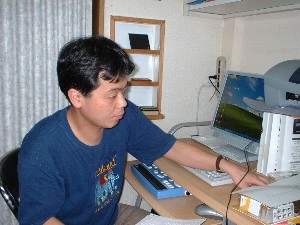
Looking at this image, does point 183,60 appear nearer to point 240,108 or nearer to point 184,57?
point 184,57

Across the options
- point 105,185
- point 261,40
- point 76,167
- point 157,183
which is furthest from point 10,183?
point 261,40

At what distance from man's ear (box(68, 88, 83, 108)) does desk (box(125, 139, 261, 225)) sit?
555 mm

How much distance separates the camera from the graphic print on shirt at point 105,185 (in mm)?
1164

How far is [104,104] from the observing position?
104 centimetres

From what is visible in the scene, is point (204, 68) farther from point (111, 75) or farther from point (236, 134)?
point (111, 75)

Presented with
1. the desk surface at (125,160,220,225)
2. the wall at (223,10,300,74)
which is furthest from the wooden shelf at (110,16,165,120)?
the desk surface at (125,160,220,225)

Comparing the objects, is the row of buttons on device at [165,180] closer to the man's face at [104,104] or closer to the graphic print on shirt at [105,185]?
the graphic print on shirt at [105,185]

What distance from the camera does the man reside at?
95 cm

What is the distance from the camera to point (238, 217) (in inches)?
36.4

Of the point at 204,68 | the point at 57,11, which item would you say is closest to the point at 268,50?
the point at 204,68

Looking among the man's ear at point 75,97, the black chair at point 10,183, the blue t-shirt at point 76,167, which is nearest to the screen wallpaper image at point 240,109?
the blue t-shirt at point 76,167

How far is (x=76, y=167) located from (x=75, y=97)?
268mm

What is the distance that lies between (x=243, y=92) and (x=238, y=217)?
2.68ft

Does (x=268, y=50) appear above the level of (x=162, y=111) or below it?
above
